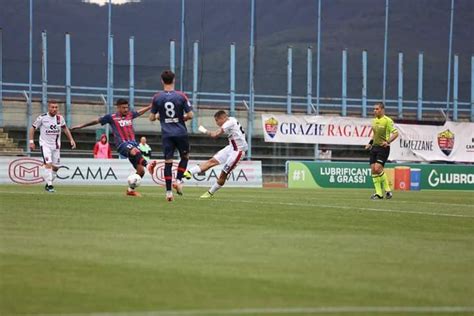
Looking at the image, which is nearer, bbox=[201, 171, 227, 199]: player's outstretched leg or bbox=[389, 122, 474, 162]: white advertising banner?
bbox=[201, 171, 227, 199]: player's outstretched leg

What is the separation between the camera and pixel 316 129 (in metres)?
40.5

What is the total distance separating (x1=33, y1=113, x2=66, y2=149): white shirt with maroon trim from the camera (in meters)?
25.2

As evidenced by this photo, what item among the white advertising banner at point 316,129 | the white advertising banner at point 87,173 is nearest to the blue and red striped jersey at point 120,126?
the white advertising banner at point 87,173

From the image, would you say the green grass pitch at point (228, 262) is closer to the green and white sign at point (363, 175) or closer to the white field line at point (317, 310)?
the white field line at point (317, 310)

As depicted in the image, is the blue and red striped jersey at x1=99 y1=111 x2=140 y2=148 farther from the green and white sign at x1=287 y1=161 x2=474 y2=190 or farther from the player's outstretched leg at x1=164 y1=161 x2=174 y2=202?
the green and white sign at x1=287 y1=161 x2=474 y2=190

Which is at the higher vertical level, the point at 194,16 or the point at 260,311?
the point at 194,16

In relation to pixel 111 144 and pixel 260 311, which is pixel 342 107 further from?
pixel 260 311

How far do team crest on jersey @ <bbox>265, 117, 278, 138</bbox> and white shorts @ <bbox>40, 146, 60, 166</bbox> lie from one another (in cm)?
1504

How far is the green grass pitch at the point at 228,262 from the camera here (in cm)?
779

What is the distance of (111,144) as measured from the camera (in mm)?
41844

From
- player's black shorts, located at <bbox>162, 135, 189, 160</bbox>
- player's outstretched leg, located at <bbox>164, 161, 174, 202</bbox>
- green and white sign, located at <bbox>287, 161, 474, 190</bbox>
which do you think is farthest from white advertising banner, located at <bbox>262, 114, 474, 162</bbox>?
player's outstretched leg, located at <bbox>164, 161, 174, 202</bbox>

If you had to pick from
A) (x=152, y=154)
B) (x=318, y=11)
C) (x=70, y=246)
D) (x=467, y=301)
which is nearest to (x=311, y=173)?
(x=152, y=154)

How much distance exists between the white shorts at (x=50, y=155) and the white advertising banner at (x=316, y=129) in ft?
48.8

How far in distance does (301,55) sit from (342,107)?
10.2 feet
